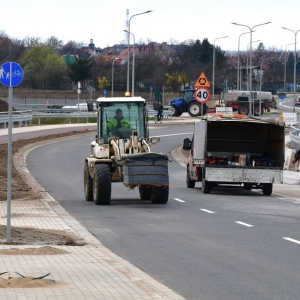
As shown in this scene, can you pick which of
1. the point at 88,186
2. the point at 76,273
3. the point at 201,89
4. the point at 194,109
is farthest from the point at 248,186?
the point at 194,109

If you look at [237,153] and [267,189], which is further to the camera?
[237,153]

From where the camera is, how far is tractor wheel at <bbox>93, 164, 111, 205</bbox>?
21109 mm

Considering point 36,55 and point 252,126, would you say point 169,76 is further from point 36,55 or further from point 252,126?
point 252,126

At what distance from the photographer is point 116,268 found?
11195mm

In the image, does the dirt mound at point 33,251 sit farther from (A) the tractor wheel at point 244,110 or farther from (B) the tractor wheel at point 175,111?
(B) the tractor wheel at point 175,111

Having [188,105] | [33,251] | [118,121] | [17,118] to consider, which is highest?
[188,105]

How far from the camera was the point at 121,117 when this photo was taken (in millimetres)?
22688

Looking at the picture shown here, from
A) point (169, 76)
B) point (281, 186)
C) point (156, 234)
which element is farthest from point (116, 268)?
point (169, 76)

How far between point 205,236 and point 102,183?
6.22 metres

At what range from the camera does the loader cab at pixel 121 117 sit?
73.3 feet

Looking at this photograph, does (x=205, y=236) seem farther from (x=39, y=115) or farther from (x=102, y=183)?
(x=39, y=115)

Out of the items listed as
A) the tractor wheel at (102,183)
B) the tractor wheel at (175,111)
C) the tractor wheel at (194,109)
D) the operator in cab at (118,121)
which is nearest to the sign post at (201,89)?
the operator in cab at (118,121)

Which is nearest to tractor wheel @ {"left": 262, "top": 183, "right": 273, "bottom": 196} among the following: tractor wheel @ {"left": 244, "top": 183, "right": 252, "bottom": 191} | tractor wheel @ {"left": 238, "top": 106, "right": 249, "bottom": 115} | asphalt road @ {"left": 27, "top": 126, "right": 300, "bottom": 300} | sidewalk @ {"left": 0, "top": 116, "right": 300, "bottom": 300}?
asphalt road @ {"left": 27, "top": 126, "right": 300, "bottom": 300}

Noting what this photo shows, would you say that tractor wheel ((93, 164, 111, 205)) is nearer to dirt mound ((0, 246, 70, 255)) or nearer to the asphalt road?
the asphalt road
